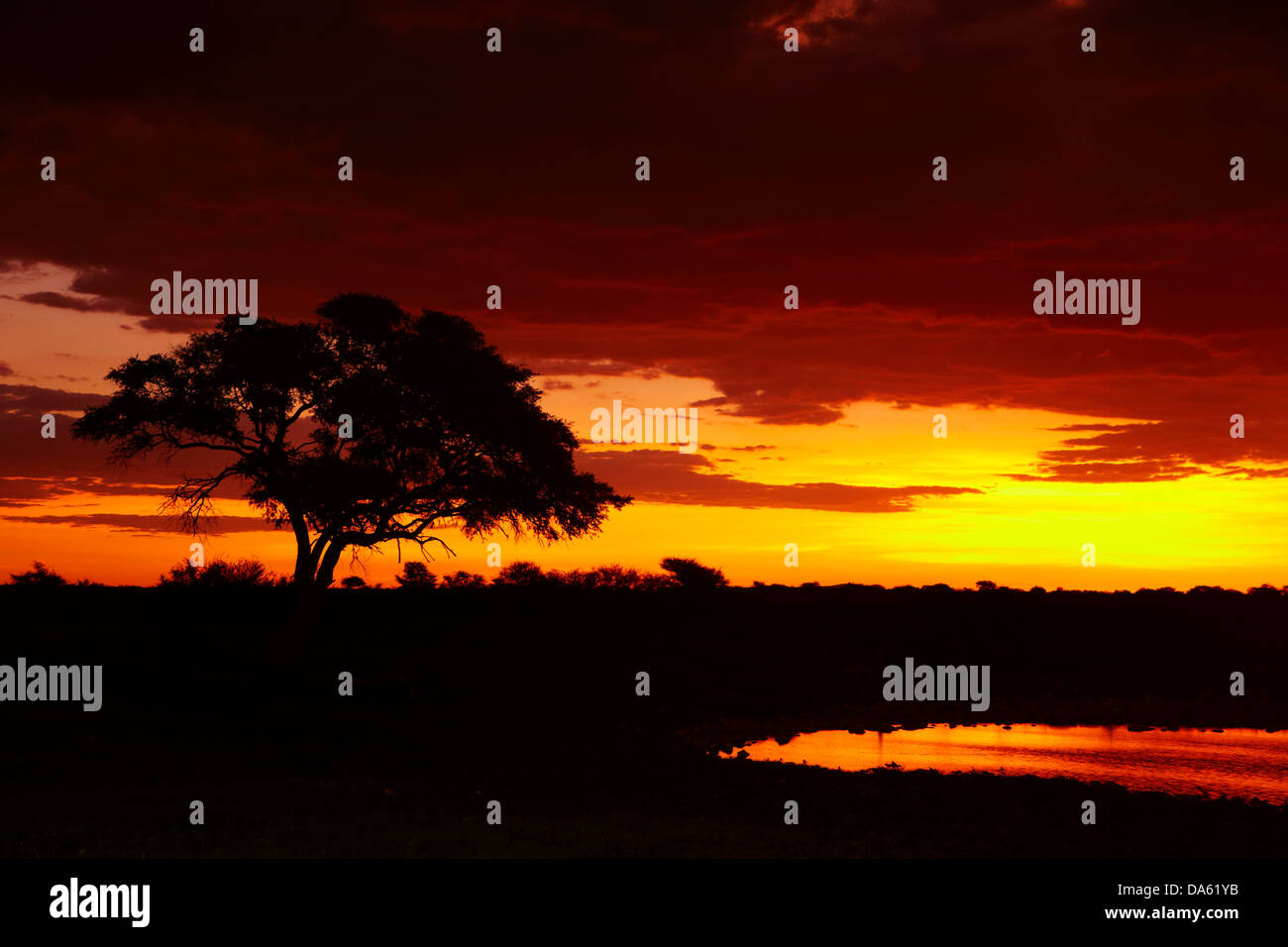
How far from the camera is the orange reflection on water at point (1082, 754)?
2847cm

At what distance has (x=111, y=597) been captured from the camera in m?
64.2

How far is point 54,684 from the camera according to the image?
3334 cm

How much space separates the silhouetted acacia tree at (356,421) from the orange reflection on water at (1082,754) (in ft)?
45.3

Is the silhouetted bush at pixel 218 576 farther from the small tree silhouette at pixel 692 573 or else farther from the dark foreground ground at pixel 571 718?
the small tree silhouette at pixel 692 573

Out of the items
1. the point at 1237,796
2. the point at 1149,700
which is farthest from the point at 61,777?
the point at 1149,700

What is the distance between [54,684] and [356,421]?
1299 centimetres

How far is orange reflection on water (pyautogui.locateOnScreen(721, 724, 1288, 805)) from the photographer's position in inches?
1121

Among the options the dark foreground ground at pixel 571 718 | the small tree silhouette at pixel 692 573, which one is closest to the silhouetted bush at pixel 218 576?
the dark foreground ground at pixel 571 718
